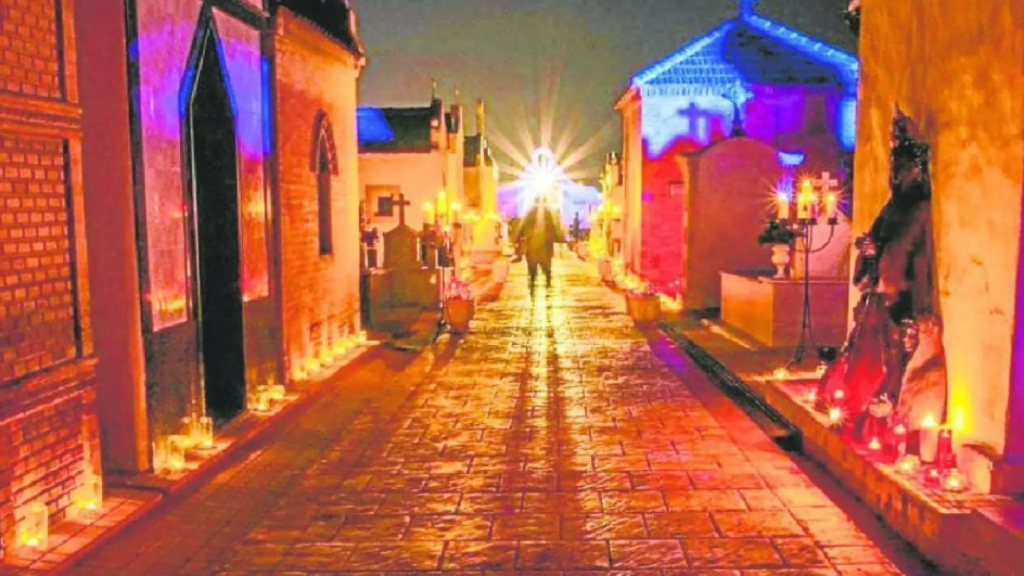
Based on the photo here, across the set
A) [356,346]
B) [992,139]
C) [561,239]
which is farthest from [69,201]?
[561,239]

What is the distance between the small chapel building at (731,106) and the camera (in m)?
25.9

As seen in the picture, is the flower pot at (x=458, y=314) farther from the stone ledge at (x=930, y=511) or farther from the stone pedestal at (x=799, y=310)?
the stone ledge at (x=930, y=511)

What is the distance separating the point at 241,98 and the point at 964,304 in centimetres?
705

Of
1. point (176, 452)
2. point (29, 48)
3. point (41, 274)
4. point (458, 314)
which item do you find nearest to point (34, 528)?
point (41, 274)

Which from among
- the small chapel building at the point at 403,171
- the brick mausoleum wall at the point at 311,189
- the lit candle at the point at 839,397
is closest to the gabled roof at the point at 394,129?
the small chapel building at the point at 403,171

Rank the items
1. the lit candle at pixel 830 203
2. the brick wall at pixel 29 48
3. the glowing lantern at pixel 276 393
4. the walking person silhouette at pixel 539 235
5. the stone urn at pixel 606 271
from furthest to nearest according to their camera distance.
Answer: the stone urn at pixel 606 271
the walking person silhouette at pixel 539 235
the lit candle at pixel 830 203
the glowing lantern at pixel 276 393
the brick wall at pixel 29 48

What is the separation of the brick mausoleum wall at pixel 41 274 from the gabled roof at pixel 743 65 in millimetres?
21835

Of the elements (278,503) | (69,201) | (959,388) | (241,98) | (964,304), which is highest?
(241,98)

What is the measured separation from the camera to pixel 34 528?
18.3 ft

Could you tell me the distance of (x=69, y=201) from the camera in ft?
19.6

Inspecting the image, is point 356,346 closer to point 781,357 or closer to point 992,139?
point 781,357

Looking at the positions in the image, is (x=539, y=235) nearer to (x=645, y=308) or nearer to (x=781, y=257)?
(x=645, y=308)

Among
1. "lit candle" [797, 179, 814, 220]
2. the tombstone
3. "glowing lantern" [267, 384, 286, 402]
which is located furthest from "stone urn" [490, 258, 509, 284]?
"glowing lantern" [267, 384, 286, 402]

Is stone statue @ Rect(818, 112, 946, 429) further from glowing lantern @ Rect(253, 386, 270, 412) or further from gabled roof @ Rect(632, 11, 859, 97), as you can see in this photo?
gabled roof @ Rect(632, 11, 859, 97)
